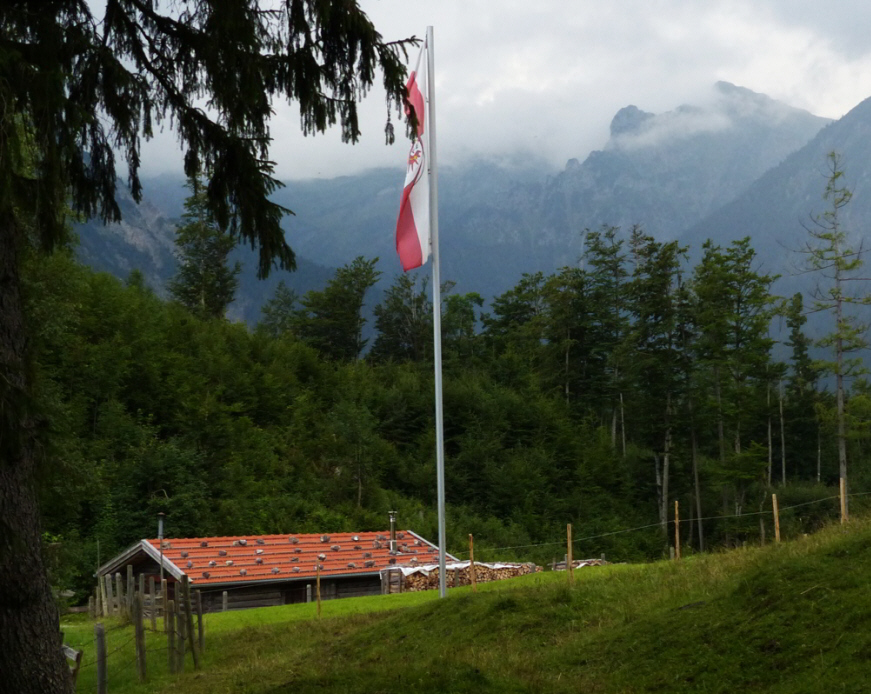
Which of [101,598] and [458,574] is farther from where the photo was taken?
[101,598]

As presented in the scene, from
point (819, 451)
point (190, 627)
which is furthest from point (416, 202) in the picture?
point (819, 451)

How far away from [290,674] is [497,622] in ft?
10.8

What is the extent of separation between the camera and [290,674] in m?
13.2

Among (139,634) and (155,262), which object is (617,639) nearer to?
(139,634)

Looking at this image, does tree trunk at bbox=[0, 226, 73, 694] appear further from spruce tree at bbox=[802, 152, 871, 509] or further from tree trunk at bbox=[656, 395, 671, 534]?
tree trunk at bbox=[656, 395, 671, 534]

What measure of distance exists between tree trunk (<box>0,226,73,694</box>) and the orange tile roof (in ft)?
73.9

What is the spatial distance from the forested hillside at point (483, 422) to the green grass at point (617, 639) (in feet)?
60.8

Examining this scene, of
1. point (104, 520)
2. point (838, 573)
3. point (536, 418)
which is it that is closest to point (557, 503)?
point (536, 418)

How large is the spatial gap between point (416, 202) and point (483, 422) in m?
43.0

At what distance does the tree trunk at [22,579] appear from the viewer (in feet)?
21.5

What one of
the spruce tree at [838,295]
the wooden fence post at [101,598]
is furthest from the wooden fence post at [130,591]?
the spruce tree at [838,295]

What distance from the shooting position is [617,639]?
1190 cm

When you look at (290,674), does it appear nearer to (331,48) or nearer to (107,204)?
(107,204)

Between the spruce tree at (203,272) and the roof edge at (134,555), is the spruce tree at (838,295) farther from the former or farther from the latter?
the spruce tree at (203,272)
